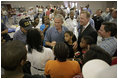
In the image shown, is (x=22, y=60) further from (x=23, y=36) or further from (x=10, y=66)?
(x=23, y=36)

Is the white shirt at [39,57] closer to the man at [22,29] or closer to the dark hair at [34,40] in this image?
the dark hair at [34,40]

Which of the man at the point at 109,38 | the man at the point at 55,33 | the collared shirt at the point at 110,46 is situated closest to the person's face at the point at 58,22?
the man at the point at 55,33

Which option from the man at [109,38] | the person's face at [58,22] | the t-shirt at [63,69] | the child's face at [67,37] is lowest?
the t-shirt at [63,69]

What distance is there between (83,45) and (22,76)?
117cm

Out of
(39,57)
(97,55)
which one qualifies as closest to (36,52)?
(39,57)

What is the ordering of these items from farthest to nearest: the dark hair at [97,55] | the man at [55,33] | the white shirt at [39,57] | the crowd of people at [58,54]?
the man at [55,33]
the white shirt at [39,57]
the dark hair at [97,55]
the crowd of people at [58,54]

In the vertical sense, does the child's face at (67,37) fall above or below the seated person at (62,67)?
above

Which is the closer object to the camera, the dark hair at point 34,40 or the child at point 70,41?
the dark hair at point 34,40

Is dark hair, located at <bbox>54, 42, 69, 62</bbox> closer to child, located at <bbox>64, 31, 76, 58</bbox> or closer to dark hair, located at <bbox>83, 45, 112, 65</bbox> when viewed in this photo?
dark hair, located at <bbox>83, 45, 112, 65</bbox>

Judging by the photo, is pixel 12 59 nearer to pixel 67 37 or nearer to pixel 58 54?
pixel 58 54

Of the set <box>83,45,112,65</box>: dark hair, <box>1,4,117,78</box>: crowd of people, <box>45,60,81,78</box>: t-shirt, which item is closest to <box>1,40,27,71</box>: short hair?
<box>1,4,117,78</box>: crowd of people

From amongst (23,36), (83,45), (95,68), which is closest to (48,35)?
(23,36)

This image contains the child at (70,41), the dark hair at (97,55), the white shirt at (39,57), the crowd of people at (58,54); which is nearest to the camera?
the crowd of people at (58,54)

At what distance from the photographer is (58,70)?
114 cm
